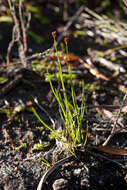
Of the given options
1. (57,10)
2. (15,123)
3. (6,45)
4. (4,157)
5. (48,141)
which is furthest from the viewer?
(57,10)

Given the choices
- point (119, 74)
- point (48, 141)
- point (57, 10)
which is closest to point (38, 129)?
point (48, 141)

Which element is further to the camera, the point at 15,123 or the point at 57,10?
the point at 57,10

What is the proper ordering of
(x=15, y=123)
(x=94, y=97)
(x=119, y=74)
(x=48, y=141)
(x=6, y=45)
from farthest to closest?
(x=6, y=45), (x=119, y=74), (x=94, y=97), (x=15, y=123), (x=48, y=141)

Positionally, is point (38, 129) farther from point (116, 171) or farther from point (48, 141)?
point (116, 171)

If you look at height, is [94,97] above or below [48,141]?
above

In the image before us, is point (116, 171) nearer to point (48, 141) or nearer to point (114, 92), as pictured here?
point (48, 141)

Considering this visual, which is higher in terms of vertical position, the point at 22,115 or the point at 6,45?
the point at 6,45

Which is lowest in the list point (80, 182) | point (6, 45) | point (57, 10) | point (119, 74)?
point (80, 182)

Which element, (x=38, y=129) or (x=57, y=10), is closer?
(x=38, y=129)

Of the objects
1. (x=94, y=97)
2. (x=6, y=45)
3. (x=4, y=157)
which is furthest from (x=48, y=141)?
(x=6, y=45)
